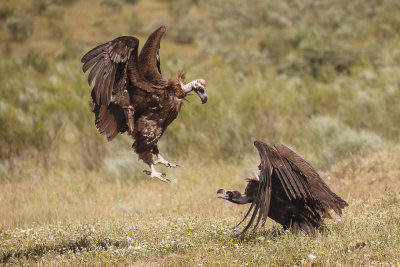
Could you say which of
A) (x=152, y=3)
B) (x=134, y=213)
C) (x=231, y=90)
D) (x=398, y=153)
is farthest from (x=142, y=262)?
(x=152, y=3)

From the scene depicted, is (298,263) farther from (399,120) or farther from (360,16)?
(360,16)

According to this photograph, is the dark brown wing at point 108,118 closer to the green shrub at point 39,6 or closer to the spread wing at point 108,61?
the spread wing at point 108,61

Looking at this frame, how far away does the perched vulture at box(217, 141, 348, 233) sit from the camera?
19.3ft

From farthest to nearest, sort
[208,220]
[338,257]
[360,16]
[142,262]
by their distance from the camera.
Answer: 1. [360,16]
2. [208,220]
3. [142,262]
4. [338,257]

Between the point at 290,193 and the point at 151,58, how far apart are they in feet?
8.15

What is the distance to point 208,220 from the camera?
25.7ft

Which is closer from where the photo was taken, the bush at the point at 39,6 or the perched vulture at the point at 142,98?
the perched vulture at the point at 142,98

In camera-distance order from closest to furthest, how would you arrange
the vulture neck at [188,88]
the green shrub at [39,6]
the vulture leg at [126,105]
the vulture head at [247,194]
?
the vulture head at [247,194] → the vulture leg at [126,105] → the vulture neck at [188,88] → the green shrub at [39,6]

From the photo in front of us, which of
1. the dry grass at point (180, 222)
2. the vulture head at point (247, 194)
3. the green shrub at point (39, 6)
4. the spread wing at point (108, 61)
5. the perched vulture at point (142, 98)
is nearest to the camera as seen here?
the dry grass at point (180, 222)

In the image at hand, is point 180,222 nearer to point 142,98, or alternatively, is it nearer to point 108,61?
point 142,98

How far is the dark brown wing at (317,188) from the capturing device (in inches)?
241

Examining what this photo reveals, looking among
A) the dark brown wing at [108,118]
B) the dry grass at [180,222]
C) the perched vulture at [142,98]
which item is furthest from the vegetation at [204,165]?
the dark brown wing at [108,118]

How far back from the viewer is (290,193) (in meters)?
6.24

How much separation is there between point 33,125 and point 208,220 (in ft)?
25.4
